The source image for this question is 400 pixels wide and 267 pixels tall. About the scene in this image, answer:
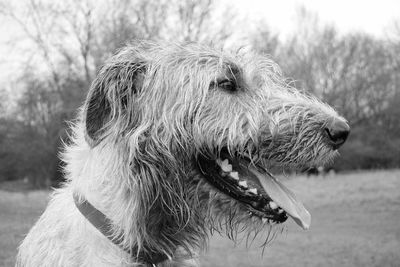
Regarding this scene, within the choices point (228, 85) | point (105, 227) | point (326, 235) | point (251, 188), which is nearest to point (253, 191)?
point (251, 188)

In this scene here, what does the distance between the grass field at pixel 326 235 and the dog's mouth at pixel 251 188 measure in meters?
0.51

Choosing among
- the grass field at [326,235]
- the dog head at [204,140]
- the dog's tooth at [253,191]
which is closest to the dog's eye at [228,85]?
the dog head at [204,140]

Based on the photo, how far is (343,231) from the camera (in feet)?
45.5

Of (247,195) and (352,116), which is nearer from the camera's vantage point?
(247,195)

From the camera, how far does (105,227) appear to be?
333cm

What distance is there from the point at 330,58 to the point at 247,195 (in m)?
51.5

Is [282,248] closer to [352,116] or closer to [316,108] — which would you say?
[316,108]

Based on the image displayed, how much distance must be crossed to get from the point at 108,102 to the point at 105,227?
0.85 metres

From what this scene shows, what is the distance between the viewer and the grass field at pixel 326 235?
960 cm

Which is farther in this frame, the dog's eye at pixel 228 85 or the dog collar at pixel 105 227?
the dog's eye at pixel 228 85

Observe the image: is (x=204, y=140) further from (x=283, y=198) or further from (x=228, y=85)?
(x=283, y=198)

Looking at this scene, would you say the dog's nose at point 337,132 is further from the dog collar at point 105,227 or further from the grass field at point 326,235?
the dog collar at point 105,227

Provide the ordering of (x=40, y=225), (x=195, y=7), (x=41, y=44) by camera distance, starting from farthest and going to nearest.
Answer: (x=41, y=44)
(x=195, y=7)
(x=40, y=225)

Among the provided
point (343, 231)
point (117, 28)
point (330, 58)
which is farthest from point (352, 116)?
point (343, 231)
